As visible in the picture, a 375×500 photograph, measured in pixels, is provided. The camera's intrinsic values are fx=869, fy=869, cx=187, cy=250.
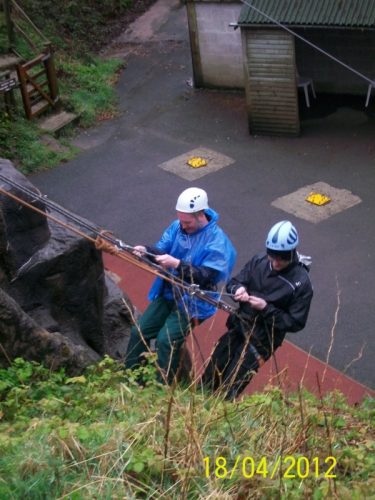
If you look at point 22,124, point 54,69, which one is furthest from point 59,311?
point 54,69

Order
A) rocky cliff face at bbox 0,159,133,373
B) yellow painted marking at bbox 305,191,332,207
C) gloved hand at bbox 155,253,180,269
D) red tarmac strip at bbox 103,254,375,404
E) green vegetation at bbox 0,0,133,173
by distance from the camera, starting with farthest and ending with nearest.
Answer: green vegetation at bbox 0,0,133,173
yellow painted marking at bbox 305,191,332,207
red tarmac strip at bbox 103,254,375,404
rocky cliff face at bbox 0,159,133,373
gloved hand at bbox 155,253,180,269

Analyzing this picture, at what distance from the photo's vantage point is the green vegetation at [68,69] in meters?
15.7

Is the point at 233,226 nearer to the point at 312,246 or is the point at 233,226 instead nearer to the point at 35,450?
the point at 312,246

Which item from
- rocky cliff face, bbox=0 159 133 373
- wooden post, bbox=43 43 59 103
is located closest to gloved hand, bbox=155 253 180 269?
rocky cliff face, bbox=0 159 133 373

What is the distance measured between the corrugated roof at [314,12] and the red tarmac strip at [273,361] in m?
5.69

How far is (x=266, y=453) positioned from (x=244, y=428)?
0.27 m

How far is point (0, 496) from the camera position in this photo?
4.41 m

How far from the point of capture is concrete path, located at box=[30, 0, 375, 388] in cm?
1109

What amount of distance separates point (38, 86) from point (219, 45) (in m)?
3.82

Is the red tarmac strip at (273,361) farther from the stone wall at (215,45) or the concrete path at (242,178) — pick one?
the stone wall at (215,45)

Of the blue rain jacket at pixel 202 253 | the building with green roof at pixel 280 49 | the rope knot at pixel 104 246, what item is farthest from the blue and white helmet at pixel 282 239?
the building with green roof at pixel 280 49

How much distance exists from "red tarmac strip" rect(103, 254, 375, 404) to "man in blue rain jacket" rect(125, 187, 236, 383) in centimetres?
50

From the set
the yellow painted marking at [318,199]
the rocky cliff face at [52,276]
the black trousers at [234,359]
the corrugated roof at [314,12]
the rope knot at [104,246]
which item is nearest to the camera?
the rope knot at [104,246]

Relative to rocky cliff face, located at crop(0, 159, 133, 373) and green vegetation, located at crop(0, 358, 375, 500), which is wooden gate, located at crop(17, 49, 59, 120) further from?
green vegetation, located at crop(0, 358, 375, 500)
